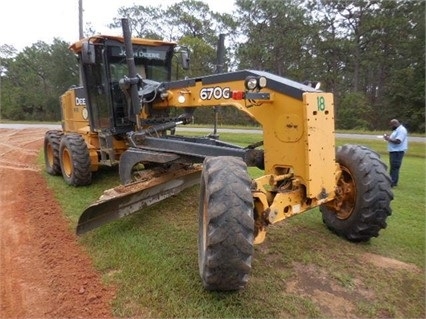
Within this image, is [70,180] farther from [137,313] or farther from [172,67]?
[137,313]

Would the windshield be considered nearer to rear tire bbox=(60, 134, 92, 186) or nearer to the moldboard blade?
rear tire bbox=(60, 134, 92, 186)

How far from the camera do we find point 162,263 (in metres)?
3.92

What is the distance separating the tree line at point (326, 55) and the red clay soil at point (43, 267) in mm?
23540

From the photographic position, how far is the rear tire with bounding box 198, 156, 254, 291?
3.00 metres

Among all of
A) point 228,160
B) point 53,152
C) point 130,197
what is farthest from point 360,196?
point 53,152

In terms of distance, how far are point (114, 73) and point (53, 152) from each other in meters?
2.38

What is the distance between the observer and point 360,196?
4.24 meters

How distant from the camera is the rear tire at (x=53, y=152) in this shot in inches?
299

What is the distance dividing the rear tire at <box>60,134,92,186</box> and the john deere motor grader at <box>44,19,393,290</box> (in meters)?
0.02

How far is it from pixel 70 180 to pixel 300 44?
33869 millimetres

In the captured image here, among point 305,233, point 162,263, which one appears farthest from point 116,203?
point 305,233

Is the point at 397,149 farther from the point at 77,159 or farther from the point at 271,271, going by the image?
the point at 77,159

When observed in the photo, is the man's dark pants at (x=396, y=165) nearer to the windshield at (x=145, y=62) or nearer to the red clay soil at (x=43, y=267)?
the windshield at (x=145, y=62)

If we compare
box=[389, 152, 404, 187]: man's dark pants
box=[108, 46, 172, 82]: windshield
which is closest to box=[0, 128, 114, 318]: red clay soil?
box=[108, 46, 172, 82]: windshield
